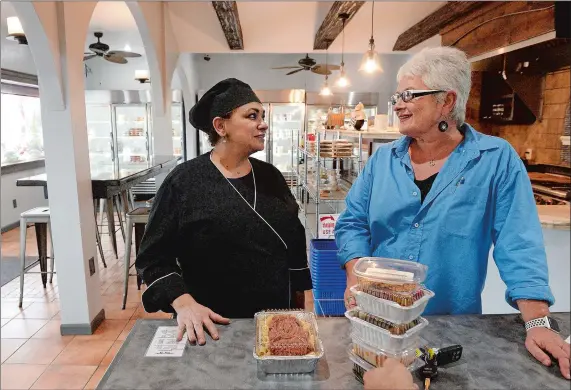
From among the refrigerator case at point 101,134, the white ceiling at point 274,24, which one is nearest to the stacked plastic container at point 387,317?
the white ceiling at point 274,24

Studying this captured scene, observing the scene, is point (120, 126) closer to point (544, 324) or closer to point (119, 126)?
point (119, 126)

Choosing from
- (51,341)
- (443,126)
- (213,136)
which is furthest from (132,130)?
(443,126)

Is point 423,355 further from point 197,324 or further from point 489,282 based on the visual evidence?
point 489,282

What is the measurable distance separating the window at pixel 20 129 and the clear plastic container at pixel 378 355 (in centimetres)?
714

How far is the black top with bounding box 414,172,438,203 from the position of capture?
5.08 feet

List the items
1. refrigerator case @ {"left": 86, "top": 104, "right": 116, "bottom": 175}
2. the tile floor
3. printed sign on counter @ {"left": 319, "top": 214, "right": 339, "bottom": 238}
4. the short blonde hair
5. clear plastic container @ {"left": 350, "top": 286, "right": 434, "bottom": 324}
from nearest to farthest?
clear plastic container @ {"left": 350, "top": 286, "right": 434, "bottom": 324}
the short blonde hair
the tile floor
printed sign on counter @ {"left": 319, "top": 214, "right": 339, "bottom": 238}
refrigerator case @ {"left": 86, "top": 104, "right": 116, "bottom": 175}

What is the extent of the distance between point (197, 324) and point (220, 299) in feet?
1.25

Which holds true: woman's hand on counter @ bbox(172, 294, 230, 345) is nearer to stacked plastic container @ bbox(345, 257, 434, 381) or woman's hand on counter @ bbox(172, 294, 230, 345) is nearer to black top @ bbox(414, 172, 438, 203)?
stacked plastic container @ bbox(345, 257, 434, 381)

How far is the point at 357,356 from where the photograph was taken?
43.1 inches

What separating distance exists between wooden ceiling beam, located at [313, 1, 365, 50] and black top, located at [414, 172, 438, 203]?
148 inches

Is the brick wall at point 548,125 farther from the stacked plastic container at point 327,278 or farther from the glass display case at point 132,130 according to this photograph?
the glass display case at point 132,130

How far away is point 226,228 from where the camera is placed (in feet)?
5.32

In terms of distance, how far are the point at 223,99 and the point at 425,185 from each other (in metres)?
0.89

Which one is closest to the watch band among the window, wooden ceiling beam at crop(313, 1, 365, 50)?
wooden ceiling beam at crop(313, 1, 365, 50)
